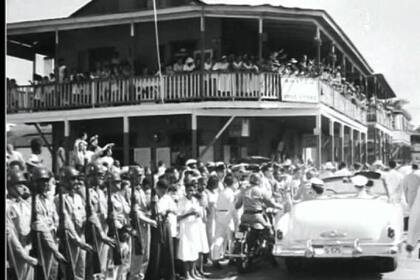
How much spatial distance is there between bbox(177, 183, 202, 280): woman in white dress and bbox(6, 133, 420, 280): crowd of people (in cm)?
1

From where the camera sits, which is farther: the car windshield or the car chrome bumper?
the car windshield

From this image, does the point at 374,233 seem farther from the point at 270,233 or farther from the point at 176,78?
the point at 176,78

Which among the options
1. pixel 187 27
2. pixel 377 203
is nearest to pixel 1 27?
pixel 377 203

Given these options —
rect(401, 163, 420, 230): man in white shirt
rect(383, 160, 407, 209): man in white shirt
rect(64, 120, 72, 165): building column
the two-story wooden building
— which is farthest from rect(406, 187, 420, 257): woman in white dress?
rect(64, 120, 72, 165): building column

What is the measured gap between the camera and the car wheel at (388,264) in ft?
29.6

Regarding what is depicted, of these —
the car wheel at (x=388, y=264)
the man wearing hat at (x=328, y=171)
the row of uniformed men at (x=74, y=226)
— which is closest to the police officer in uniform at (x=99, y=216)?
the row of uniformed men at (x=74, y=226)

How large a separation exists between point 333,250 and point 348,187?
1.99 metres

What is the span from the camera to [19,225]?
588 centimetres

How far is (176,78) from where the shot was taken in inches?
678

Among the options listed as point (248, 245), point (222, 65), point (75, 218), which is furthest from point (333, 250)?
point (222, 65)

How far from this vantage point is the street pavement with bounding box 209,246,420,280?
887 centimetres

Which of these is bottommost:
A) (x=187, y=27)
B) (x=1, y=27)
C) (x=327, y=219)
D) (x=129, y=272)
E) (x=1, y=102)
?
(x=129, y=272)

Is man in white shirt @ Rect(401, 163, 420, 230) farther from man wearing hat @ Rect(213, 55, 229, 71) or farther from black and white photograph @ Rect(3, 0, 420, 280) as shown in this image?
man wearing hat @ Rect(213, 55, 229, 71)

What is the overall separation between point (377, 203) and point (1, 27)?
575 centimetres
